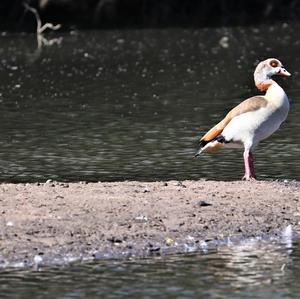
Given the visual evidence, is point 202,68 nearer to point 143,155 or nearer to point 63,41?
point 63,41

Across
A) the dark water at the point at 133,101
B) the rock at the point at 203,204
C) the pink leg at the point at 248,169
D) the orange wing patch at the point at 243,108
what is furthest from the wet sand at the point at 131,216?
the dark water at the point at 133,101

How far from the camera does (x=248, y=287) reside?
28.6 feet

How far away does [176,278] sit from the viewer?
9.02 meters

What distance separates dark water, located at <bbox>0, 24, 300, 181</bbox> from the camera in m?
14.5

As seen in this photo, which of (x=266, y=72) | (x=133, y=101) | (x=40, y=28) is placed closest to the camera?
(x=266, y=72)

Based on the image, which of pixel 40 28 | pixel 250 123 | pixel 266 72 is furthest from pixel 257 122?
pixel 40 28

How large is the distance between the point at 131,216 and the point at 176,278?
1680 millimetres

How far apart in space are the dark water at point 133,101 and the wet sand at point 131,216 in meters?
1.87

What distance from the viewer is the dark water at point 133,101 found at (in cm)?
1454

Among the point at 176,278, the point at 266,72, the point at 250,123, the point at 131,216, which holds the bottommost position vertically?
the point at 176,278

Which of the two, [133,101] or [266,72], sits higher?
[266,72]

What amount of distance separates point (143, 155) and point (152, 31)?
2230 cm

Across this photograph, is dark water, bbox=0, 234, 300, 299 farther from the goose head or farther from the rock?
the goose head

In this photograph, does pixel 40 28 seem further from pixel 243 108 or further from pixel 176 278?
pixel 176 278
